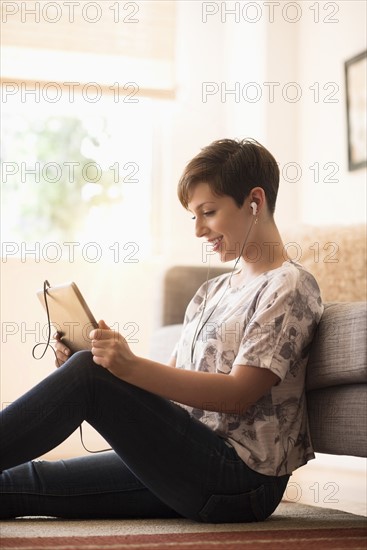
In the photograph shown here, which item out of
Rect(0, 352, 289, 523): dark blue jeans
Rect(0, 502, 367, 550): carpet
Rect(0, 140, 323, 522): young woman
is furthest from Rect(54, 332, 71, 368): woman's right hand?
Rect(0, 502, 367, 550): carpet

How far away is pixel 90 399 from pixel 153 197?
2.28 metres

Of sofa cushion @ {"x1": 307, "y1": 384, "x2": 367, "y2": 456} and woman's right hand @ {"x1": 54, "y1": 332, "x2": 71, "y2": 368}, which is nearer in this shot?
sofa cushion @ {"x1": 307, "y1": 384, "x2": 367, "y2": 456}

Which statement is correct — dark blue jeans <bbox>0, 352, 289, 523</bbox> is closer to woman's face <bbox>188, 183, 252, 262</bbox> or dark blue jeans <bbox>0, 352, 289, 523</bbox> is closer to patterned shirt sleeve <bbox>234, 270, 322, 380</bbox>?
patterned shirt sleeve <bbox>234, 270, 322, 380</bbox>

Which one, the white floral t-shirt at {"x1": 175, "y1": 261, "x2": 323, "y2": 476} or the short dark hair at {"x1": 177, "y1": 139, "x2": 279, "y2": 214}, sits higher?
the short dark hair at {"x1": 177, "y1": 139, "x2": 279, "y2": 214}

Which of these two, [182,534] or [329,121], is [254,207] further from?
[329,121]

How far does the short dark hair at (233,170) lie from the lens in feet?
5.48

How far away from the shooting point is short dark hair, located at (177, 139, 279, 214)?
5.48 feet

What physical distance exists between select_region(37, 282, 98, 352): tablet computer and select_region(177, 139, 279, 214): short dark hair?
33 cm

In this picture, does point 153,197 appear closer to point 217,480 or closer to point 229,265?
point 229,265

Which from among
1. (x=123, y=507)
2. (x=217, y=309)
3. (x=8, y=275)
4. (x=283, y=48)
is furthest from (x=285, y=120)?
(x=123, y=507)

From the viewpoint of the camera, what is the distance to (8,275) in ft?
10.8

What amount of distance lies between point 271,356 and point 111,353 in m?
0.29

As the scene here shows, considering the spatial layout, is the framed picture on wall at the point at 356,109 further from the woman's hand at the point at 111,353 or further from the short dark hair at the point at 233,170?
the woman's hand at the point at 111,353

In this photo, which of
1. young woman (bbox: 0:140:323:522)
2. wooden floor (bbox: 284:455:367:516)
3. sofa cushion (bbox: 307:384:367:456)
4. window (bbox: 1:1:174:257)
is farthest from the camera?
window (bbox: 1:1:174:257)
